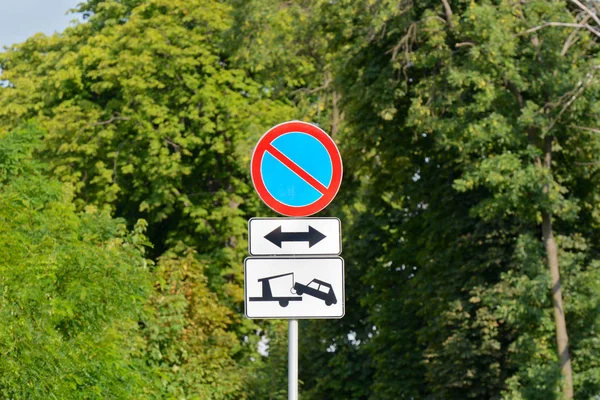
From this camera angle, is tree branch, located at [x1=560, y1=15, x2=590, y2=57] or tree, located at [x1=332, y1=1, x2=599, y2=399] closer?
tree, located at [x1=332, y1=1, x2=599, y2=399]

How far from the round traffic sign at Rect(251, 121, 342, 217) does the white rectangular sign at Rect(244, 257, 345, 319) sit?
37 centimetres

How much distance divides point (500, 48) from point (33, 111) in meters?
22.1

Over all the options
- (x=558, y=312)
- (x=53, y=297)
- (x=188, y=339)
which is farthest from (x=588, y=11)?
(x=53, y=297)

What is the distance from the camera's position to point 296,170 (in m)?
7.96

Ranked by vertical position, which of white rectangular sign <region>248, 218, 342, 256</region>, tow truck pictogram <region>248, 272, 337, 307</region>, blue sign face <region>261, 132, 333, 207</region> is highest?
blue sign face <region>261, 132, 333, 207</region>

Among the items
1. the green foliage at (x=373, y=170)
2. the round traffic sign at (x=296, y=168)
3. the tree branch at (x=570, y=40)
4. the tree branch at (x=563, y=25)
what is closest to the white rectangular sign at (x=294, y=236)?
the round traffic sign at (x=296, y=168)

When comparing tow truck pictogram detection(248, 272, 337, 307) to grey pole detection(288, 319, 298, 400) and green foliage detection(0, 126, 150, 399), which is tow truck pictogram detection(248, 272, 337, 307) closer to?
grey pole detection(288, 319, 298, 400)

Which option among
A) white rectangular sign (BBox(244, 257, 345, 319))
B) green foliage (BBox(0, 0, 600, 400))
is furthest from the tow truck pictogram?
green foliage (BBox(0, 0, 600, 400))

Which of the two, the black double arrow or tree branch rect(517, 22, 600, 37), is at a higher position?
tree branch rect(517, 22, 600, 37)

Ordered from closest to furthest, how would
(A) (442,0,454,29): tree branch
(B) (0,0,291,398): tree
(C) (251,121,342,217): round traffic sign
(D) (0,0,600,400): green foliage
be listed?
(C) (251,121,342,217): round traffic sign < (D) (0,0,600,400): green foliage < (A) (442,0,454,29): tree branch < (B) (0,0,291,398): tree

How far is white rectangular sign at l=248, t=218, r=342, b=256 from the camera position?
7.73 meters

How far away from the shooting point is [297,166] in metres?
7.96

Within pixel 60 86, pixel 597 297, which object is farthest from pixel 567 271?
pixel 60 86

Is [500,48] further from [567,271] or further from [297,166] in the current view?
[297,166]
